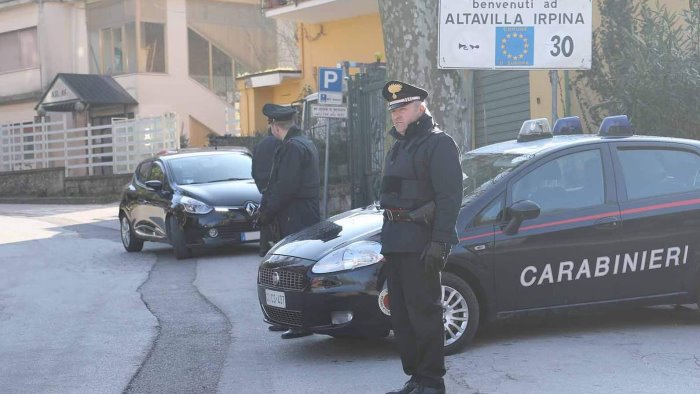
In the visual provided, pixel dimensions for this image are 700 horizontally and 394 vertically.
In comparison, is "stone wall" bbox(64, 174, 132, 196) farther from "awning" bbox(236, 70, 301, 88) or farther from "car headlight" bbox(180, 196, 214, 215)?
"car headlight" bbox(180, 196, 214, 215)

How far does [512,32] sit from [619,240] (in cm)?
410

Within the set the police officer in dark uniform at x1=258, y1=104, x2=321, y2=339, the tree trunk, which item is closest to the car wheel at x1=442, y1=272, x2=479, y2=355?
the police officer in dark uniform at x1=258, y1=104, x2=321, y2=339

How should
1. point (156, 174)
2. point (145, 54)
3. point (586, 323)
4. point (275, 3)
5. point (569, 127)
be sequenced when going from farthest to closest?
point (145, 54) → point (275, 3) → point (156, 174) → point (569, 127) → point (586, 323)

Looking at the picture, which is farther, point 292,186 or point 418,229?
point 292,186

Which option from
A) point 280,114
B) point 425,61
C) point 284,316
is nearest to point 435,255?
point 284,316

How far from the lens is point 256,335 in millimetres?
8438

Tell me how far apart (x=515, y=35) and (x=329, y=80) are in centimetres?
473

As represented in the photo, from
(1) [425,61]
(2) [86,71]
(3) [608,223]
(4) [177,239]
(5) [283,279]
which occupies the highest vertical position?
(2) [86,71]

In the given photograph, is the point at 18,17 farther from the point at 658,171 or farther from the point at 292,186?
the point at 658,171

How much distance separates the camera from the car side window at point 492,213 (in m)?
7.32

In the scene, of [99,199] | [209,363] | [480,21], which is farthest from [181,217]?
[99,199]

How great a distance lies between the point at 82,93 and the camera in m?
34.6

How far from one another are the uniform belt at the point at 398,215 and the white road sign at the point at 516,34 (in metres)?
5.22

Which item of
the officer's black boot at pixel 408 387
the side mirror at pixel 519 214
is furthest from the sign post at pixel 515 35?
the officer's black boot at pixel 408 387
